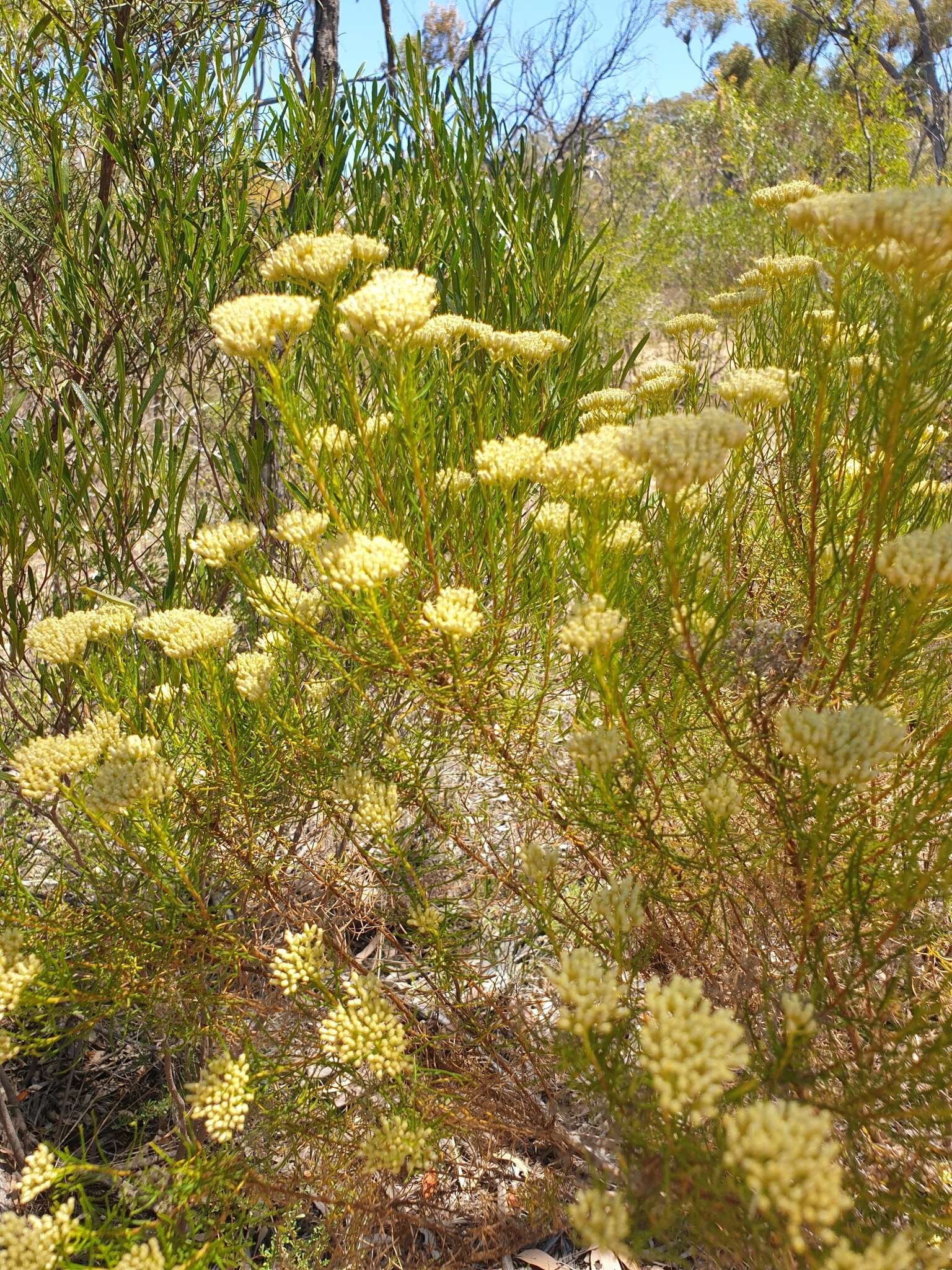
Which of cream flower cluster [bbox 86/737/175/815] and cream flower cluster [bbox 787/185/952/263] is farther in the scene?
cream flower cluster [bbox 86/737/175/815]

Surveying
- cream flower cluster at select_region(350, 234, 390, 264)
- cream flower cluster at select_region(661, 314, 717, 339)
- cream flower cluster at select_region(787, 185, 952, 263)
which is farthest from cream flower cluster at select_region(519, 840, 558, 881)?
cream flower cluster at select_region(661, 314, 717, 339)

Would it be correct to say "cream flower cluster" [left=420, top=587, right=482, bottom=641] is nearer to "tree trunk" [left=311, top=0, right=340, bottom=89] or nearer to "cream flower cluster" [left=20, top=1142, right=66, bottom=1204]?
"cream flower cluster" [left=20, top=1142, right=66, bottom=1204]

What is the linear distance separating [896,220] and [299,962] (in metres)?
1.53

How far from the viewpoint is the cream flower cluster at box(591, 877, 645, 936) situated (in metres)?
1.20

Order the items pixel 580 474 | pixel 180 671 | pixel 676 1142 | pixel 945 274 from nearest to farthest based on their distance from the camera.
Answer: pixel 676 1142 → pixel 945 274 → pixel 580 474 → pixel 180 671

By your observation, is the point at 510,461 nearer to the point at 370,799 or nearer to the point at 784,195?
the point at 370,799

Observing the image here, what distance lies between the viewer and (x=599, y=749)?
1271 mm

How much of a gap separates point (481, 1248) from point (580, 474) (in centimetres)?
174

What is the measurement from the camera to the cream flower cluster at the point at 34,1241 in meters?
1.22

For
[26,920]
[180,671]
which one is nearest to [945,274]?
[180,671]

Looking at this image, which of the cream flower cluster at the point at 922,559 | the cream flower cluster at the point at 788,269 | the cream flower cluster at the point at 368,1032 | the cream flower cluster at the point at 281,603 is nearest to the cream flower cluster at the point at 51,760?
the cream flower cluster at the point at 281,603

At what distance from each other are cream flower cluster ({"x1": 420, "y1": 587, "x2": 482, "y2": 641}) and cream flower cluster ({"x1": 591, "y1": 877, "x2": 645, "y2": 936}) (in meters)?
0.49

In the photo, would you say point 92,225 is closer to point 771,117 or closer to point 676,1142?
point 676,1142

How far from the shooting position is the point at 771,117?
13.0m
